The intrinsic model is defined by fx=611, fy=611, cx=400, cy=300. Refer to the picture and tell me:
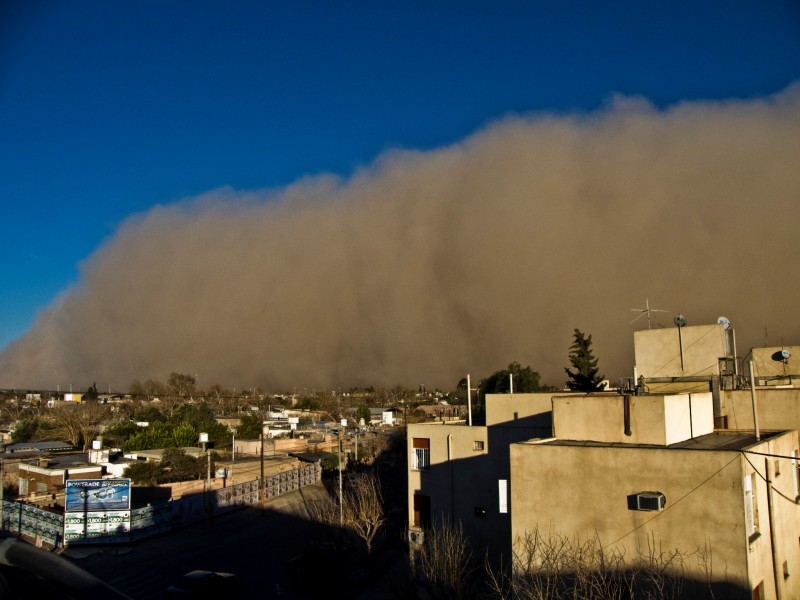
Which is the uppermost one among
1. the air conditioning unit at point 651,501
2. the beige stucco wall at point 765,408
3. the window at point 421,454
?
the beige stucco wall at point 765,408

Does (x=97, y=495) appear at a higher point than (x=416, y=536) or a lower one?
higher

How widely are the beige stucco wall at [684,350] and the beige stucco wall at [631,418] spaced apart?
3.92 m

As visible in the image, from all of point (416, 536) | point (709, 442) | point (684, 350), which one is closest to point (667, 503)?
point (709, 442)

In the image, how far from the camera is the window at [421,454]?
10883 mm

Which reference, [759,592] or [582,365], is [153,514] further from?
[582,365]

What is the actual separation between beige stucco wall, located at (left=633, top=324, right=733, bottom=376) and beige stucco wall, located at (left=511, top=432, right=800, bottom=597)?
453 cm

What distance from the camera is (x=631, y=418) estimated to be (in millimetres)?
6359

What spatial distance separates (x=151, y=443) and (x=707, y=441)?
60.5 feet

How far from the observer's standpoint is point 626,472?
5.42m

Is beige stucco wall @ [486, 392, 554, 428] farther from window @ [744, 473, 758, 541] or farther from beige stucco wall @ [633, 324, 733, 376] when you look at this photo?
window @ [744, 473, 758, 541]

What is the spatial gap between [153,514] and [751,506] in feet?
35.7

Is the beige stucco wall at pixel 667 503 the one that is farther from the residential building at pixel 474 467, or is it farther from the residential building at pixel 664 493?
the residential building at pixel 474 467

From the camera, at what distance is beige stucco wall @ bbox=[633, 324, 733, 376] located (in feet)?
34.9

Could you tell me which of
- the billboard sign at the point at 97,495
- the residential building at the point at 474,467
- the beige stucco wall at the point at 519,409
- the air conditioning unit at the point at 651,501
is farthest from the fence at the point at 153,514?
the air conditioning unit at the point at 651,501
